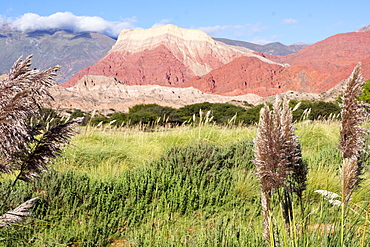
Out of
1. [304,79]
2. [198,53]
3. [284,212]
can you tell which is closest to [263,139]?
[284,212]

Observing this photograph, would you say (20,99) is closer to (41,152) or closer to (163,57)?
(41,152)

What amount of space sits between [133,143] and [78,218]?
12.7 feet

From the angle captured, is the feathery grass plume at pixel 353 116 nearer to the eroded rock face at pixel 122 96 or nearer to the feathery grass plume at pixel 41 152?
the feathery grass plume at pixel 41 152

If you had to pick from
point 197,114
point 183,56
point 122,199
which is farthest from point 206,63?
point 122,199

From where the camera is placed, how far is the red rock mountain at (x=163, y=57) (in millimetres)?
151125

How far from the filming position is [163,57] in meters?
154

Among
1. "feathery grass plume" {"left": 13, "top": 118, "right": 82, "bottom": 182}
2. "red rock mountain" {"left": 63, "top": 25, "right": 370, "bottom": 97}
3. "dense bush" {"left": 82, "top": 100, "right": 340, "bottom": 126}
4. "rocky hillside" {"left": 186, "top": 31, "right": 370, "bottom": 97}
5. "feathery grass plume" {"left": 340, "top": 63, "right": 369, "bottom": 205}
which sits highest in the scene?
"red rock mountain" {"left": 63, "top": 25, "right": 370, "bottom": 97}

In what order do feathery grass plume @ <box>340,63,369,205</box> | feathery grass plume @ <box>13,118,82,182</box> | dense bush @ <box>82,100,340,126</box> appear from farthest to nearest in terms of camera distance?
dense bush @ <box>82,100,340,126</box>
feathery grass plume @ <box>13,118,82,182</box>
feathery grass plume @ <box>340,63,369,205</box>

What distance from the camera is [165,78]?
A: 148750mm

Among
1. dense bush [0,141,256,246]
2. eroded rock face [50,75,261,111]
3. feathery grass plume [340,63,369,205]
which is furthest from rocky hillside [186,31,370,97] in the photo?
feathery grass plume [340,63,369,205]

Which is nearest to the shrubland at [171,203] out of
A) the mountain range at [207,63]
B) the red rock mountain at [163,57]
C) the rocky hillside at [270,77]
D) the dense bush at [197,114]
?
the dense bush at [197,114]

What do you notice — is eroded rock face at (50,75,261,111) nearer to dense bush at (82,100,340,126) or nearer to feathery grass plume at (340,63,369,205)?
dense bush at (82,100,340,126)

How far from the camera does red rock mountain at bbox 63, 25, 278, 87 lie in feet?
496

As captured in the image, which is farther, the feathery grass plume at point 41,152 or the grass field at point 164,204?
the grass field at point 164,204
